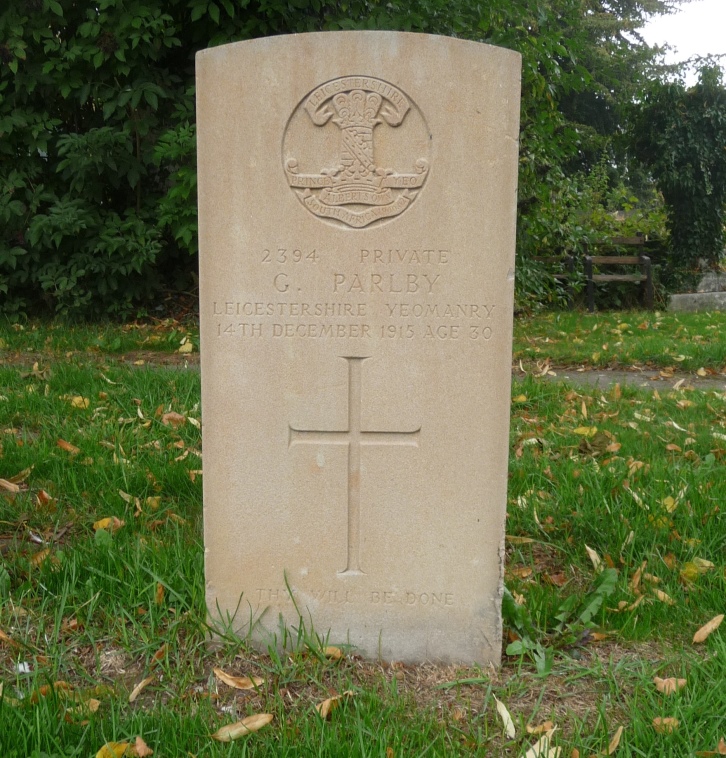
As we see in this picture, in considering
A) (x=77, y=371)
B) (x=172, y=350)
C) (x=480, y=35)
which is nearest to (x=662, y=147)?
(x=480, y=35)

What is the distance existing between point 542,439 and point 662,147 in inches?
393

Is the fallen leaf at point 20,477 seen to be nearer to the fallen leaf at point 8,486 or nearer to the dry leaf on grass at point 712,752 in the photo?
the fallen leaf at point 8,486

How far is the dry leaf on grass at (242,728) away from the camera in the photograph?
206cm

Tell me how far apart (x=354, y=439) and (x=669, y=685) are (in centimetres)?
111

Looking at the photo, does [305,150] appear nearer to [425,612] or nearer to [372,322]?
[372,322]

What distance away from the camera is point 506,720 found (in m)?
2.18

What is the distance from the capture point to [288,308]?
2.40 m

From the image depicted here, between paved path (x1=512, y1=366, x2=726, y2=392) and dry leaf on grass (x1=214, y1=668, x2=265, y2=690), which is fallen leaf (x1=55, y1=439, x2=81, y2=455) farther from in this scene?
paved path (x1=512, y1=366, x2=726, y2=392)

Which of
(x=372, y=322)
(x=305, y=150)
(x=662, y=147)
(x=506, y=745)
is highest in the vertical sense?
(x=662, y=147)

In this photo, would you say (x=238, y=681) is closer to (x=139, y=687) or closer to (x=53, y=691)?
(x=139, y=687)

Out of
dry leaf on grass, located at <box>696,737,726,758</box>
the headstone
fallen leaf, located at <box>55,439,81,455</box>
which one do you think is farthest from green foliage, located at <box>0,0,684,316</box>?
dry leaf on grass, located at <box>696,737,726,758</box>

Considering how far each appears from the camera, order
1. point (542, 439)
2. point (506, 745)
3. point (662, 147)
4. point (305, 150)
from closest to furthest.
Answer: point (506, 745), point (305, 150), point (542, 439), point (662, 147)

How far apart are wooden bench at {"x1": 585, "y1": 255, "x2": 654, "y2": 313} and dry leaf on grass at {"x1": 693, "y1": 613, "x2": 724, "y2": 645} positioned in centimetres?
918

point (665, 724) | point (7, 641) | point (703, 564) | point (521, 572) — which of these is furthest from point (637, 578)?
point (7, 641)
